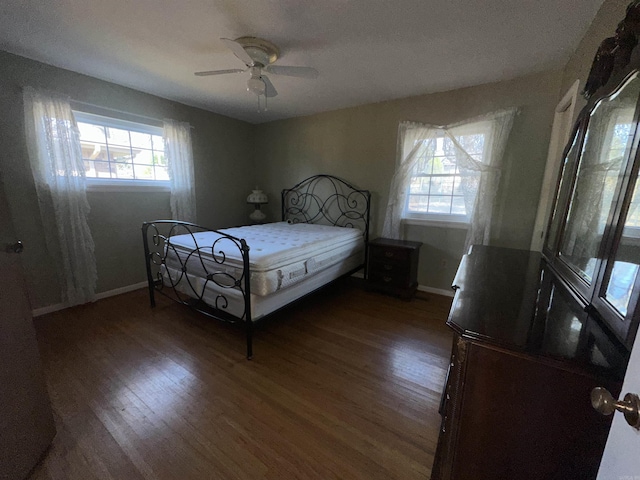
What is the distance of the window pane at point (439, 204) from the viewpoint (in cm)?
311

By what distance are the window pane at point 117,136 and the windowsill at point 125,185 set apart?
17.8 inches

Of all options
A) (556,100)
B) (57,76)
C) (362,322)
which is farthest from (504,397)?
(57,76)

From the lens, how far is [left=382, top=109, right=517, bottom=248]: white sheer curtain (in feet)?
8.59

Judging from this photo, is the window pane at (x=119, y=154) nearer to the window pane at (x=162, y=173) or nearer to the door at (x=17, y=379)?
the window pane at (x=162, y=173)

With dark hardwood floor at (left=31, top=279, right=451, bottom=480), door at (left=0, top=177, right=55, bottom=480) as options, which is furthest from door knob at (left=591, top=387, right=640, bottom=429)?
door at (left=0, top=177, right=55, bottom=480)

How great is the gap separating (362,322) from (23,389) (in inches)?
89.8

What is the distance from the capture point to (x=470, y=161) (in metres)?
2.81

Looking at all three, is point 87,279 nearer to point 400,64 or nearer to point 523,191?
point 400,64

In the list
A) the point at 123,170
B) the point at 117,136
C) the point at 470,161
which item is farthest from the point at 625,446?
the point at 117,136

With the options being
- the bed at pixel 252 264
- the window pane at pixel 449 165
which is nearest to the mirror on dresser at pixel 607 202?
the window pane at pixel 449 165

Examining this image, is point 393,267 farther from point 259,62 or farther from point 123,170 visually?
point 123,170

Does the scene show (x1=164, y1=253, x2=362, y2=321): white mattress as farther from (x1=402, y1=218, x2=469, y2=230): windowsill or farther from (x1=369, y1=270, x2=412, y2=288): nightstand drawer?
(x1=402, y1=218, x2=469, y2=230): windowsill

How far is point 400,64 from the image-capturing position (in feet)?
7.58

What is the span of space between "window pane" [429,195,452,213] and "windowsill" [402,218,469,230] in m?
0.13
